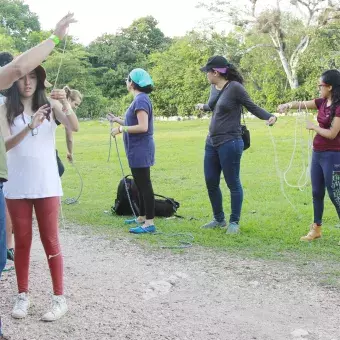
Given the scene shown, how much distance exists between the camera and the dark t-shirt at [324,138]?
535 centimetres

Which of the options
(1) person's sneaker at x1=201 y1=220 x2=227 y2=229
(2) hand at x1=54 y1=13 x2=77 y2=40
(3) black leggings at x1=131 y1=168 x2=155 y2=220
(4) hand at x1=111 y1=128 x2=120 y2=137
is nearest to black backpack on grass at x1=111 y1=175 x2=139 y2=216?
(3) black leggings at x1=131 y1=168 x2=155 y2=220

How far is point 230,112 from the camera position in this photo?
5.87 meters

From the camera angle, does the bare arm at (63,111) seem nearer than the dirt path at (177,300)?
No

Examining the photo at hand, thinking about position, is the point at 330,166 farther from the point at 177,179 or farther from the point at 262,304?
the point at 177,179

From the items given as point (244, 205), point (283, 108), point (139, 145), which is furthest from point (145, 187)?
point (244, 205)

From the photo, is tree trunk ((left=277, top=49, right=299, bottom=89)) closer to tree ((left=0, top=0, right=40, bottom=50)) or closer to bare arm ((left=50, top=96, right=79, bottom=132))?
bare arm ((left=50, top=96, right=79, bottom=132))

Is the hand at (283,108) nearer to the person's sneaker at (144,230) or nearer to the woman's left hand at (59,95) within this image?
the person's sneaker at (144,230)

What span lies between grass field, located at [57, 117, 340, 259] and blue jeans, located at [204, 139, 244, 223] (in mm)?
304

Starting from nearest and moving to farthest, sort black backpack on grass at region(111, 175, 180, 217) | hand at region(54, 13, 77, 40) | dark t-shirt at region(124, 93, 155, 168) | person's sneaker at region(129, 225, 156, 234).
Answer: hand at region(54, 13, 77, 40), dark t-shirt at region(124, 93, 155, 168), person's sneaker at region(129, 225, 156, 234), black backpack on grass at region(111, 175, 180, 217)

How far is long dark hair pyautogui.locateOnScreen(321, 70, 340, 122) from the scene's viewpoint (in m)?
5.29

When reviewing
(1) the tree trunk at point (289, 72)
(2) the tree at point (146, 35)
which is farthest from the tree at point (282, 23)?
(2) the tree at point (146, 35)

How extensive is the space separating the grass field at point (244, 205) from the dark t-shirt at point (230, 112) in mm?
1111

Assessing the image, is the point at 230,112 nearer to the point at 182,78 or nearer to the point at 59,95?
the point at 59,95

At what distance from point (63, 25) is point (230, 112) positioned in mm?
3216
